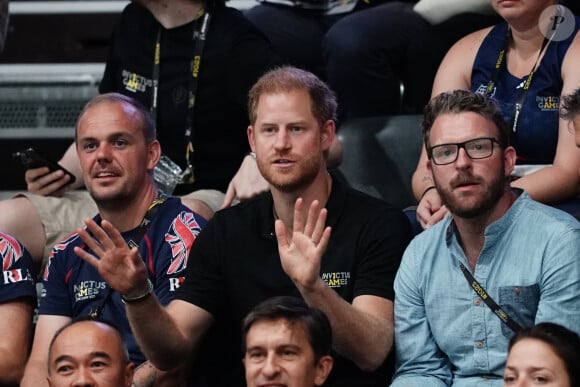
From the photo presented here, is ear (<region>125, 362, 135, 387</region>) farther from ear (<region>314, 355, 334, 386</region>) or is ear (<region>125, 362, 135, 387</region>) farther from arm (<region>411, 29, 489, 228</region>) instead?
arm (<region>411, 29, 489, 228</region>)

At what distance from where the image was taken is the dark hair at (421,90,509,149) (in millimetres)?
3193

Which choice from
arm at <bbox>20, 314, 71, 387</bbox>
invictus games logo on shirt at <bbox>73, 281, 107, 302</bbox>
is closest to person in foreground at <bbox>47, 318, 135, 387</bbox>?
arm at <bbox>20, 314, 71, 387</bbox>

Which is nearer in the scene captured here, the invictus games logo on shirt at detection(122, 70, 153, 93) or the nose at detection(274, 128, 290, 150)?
the nose at detection(274, 128, 290, 150)

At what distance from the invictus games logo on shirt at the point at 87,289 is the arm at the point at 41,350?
2.9 inches

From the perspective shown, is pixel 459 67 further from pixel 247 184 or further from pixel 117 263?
pixel 117 263

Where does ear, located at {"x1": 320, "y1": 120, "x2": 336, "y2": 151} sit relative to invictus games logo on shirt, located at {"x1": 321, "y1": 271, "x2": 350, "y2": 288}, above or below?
above

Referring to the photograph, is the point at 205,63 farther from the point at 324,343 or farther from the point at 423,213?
the point at 324,343

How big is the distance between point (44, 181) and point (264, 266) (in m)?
1.05

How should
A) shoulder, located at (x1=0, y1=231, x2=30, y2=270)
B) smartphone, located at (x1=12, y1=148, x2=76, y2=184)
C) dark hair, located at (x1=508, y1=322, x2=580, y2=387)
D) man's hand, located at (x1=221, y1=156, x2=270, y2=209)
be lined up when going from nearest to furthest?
dark hair, located at (x1=508, y1=322, x2=580, y2=387) → shoulder, located at (x1=0, y1=231, x2=30, y2=270) → man's hand, located at (x1=221, y1=156, x2=270, y2=209) → smartphone, located at (x1=12, y1=148, x2=76, y2=184)

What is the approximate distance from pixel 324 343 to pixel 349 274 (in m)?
0.35

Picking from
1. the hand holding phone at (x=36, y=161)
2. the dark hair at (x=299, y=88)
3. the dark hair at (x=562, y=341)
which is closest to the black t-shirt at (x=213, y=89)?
the hand holding phone at (x=36, y=161)

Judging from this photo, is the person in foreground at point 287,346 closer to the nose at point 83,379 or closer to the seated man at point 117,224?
the nose at point 83,379

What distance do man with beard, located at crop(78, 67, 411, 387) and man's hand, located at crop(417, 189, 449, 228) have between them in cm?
11

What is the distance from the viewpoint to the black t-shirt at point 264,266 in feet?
10.8
